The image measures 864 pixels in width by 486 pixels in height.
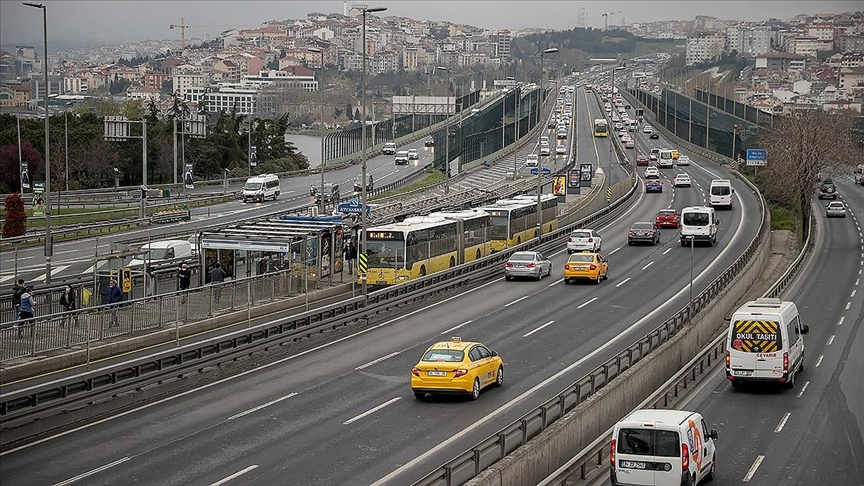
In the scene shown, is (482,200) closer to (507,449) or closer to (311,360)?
(311,360)

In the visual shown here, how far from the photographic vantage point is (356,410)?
2630 cm

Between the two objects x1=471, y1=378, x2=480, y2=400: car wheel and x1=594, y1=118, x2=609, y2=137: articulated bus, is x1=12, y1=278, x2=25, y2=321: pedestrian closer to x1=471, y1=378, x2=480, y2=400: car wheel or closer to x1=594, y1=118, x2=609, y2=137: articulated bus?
x1=471, y1=378, x2=480, y2=400: car wheel

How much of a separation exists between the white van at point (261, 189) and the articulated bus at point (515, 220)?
25.4 m

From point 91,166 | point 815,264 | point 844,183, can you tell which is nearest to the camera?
point 815,264

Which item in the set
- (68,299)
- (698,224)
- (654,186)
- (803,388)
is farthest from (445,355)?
(654,186)

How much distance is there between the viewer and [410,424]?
25.0 m

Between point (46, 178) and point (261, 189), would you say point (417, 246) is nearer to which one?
point (46, 178)

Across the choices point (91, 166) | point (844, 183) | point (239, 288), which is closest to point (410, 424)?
point (239, 288)

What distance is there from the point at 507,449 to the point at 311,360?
1350 cm

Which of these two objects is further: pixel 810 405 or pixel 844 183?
pixel 844 183

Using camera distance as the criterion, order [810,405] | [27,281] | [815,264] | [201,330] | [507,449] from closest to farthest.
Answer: [507,449], [810,405], [201,330], [27,281], [815,264]

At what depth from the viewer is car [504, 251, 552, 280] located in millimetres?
49844

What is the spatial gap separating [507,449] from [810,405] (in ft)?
42.3

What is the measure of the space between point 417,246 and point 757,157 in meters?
65.2
